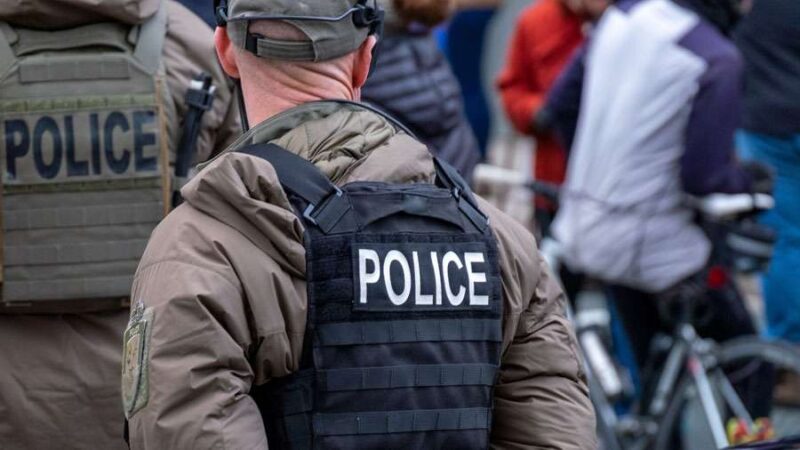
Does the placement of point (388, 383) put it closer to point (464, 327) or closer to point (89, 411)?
point (464, 327)

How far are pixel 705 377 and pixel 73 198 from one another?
2833mm

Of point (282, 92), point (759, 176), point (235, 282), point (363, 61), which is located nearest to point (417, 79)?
point (759, 176)

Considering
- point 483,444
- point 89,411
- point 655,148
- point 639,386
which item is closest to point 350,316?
point 483,444

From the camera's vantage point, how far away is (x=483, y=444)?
2.47m

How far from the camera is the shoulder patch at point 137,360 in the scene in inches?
88.8

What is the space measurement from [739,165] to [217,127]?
96.3 inches

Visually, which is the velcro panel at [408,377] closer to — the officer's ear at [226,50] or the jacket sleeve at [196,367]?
the jacket sleeve at [196,367]

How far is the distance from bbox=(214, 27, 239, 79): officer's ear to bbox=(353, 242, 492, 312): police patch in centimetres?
39

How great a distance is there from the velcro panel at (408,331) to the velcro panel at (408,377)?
41mm

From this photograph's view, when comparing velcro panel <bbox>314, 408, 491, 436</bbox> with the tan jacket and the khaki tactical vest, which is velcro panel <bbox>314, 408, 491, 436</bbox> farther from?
the khaki tactical vest

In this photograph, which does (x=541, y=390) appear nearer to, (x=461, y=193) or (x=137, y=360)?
(x=461, y=193)

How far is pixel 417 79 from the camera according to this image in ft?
17.3

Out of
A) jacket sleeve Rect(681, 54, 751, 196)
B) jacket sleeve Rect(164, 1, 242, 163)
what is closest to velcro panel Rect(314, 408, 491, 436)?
jacket sleeve Rect(164, 1, 242, 163)

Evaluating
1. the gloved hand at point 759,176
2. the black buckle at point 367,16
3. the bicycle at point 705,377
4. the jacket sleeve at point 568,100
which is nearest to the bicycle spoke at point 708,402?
the bicycle at point 705,377
